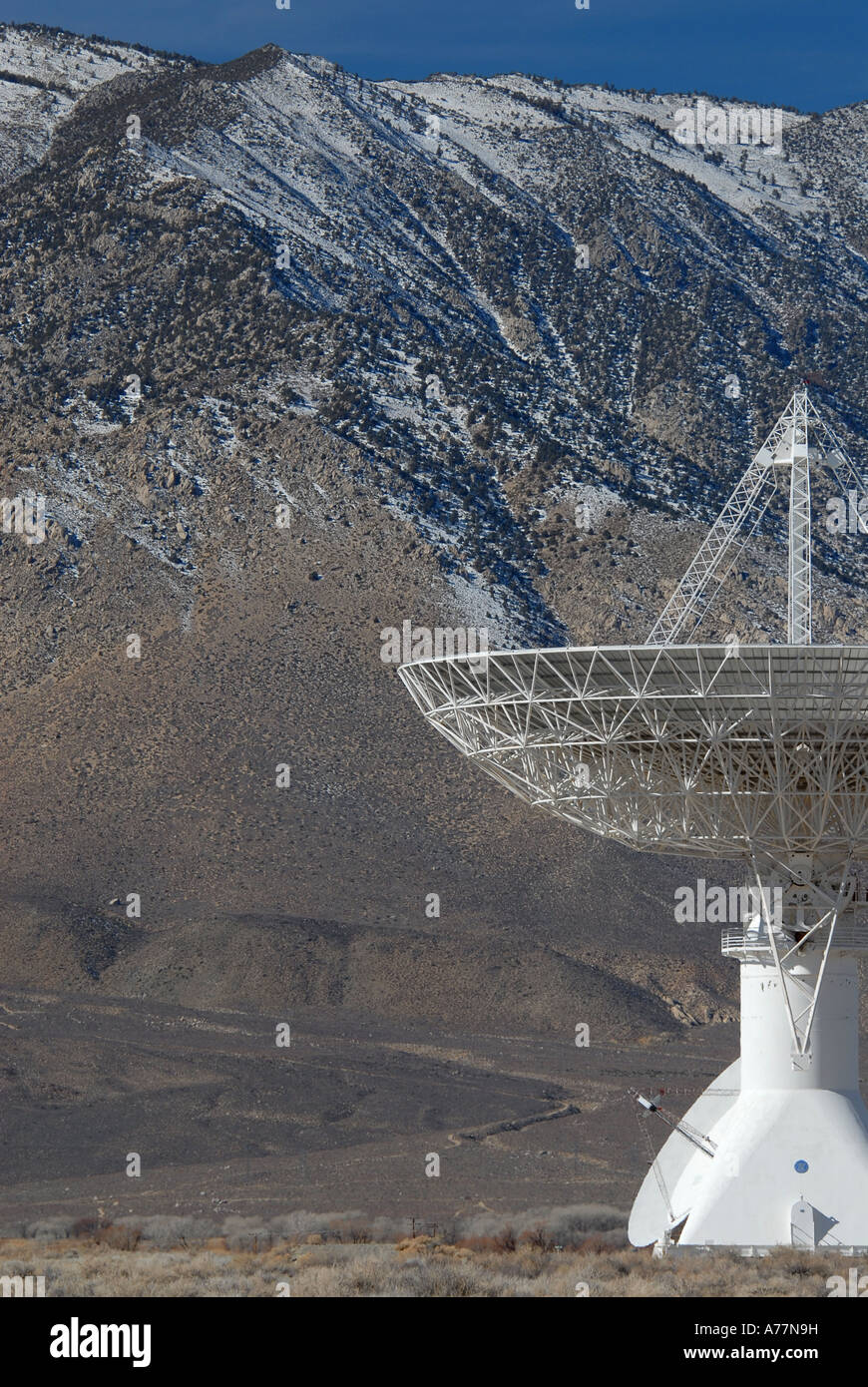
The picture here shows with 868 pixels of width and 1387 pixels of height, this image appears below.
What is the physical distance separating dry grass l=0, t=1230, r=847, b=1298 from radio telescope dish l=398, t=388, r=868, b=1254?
1.21m

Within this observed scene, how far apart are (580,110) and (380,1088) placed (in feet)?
407

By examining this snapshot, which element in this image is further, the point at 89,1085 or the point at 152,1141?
the point at 89,1085

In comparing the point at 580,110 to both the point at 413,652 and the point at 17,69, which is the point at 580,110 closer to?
the point at 17,69

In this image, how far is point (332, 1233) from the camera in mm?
44938

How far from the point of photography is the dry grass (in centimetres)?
2956

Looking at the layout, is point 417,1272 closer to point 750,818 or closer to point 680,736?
point 750,818

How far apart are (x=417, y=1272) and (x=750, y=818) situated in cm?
928

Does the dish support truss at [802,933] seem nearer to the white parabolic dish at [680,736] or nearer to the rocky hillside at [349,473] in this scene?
the white parabolic dish at [680,736]

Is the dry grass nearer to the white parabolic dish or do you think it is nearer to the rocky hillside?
the white parabolic dish

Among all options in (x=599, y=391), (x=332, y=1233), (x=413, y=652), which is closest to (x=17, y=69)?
(x=599, y=391)

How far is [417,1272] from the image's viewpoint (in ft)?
106

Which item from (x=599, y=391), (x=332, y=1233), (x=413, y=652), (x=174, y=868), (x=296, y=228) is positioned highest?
(x=296, y=228)

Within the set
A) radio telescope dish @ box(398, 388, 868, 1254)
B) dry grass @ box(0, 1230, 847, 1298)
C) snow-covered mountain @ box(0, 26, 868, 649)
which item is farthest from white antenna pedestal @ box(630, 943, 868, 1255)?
snow-covered mountain @ box(0, 26, 868, 649)

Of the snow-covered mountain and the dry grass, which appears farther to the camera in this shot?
the snow-covered mountain
